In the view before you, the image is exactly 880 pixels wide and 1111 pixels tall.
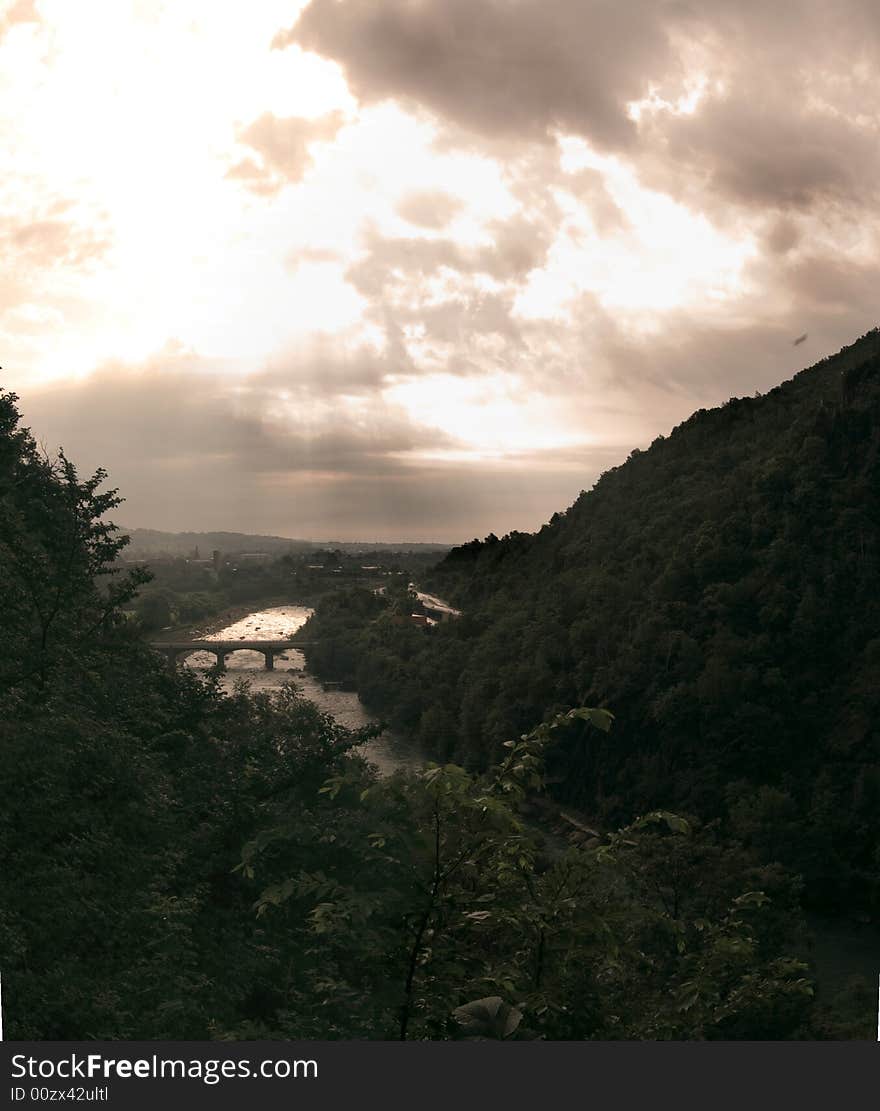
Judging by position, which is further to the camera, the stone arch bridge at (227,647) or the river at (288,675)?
the stone arch bridge at (227,647)

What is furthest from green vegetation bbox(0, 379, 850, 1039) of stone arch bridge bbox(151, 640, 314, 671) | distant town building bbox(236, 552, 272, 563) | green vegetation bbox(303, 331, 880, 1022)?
distant town building bbox(236, 552, 272, 563)

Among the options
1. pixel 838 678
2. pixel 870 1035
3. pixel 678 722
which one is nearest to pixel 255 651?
pixel 678 722

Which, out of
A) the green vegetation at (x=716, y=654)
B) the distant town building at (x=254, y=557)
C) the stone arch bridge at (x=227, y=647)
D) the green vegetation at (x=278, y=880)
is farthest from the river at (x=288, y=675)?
the green vegetation at (x=278, y=880)

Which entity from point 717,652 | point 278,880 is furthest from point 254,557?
point 278,880

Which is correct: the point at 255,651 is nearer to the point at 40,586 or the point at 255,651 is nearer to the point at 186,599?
the point at 186,599

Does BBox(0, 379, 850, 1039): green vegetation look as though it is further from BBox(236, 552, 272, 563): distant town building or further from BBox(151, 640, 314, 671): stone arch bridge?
BBox(236, 552, 272, 563): distant town building

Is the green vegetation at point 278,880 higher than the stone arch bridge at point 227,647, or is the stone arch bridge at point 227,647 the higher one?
the green vegetation at point 278,880

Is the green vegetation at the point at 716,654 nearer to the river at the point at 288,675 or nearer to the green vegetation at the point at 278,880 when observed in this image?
the river at the point at 288,675
